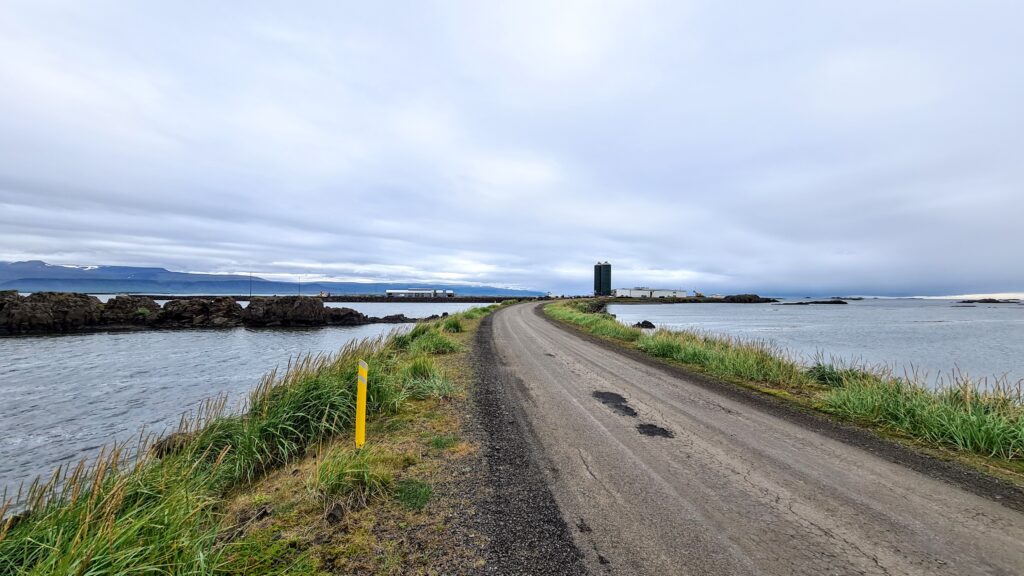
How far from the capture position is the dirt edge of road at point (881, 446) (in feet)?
15.9

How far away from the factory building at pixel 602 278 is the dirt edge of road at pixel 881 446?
160739 mm

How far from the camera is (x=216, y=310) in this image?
4856 cm

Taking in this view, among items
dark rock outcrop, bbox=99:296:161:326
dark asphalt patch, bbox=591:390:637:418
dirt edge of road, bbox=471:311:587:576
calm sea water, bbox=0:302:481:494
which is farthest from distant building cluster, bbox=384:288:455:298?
dirt edge of road, bbox=471:311:587:576

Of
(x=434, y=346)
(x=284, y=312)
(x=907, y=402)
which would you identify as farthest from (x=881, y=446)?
(x=284, y=312)

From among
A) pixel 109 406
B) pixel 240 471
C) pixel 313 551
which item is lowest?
pixel 109 406

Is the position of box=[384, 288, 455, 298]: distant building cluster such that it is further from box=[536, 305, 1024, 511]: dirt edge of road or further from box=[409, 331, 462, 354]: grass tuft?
box=[536, 305, 1024, 511]: dirt edge of road

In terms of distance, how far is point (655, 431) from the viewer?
23.1 ft

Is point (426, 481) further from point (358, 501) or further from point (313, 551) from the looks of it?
point (313, 551)

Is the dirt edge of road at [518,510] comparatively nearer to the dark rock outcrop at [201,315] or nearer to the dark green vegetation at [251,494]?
the dark green vegetation at [251,494]

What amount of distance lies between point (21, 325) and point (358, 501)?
53462mm

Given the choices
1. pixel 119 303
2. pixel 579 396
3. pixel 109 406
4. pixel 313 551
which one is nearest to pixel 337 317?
pixel 119 303

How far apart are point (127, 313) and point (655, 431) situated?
57955 millimetres

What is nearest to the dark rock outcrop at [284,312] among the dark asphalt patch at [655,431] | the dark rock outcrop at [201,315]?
the dark rock outcrop at [201,315]

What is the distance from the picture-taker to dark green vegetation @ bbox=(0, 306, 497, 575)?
309 cm
